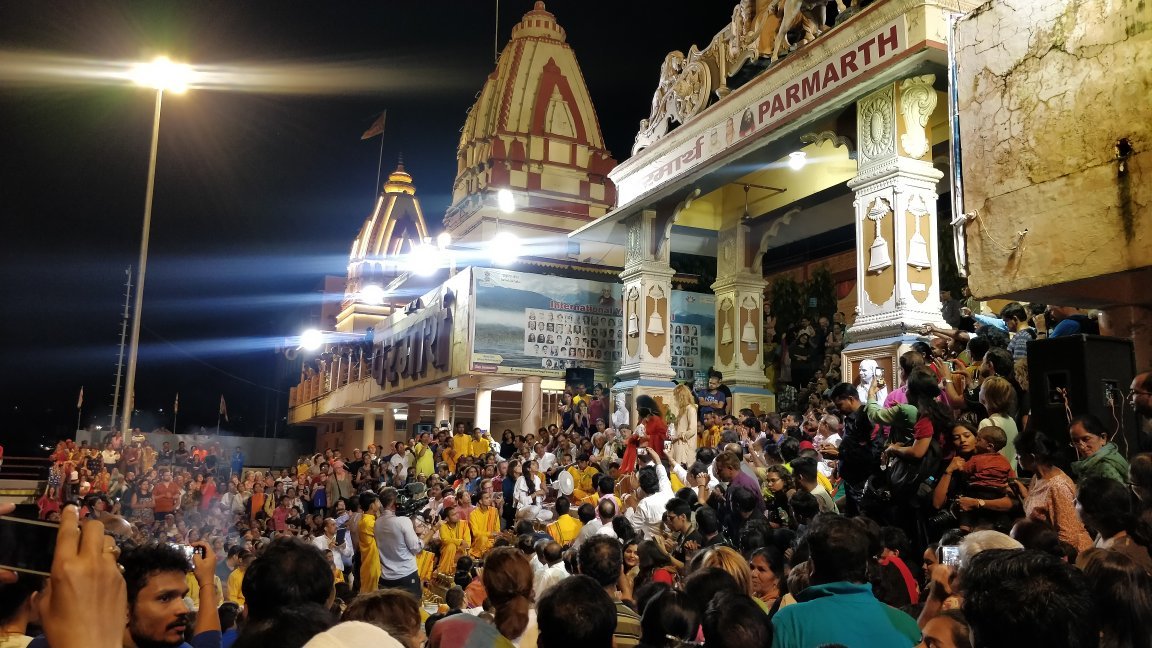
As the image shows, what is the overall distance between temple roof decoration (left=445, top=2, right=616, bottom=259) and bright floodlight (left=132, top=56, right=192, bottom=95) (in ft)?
52.5

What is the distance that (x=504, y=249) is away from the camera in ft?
92.0

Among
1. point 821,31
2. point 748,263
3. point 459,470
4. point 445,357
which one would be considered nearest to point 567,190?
point 445,357

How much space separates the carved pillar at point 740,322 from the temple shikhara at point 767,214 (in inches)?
2.3

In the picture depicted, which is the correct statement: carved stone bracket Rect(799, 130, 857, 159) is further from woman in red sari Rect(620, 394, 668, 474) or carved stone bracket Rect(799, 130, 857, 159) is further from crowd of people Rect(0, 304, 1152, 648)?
woman in red sari Rect(620, 394, 668, 474)

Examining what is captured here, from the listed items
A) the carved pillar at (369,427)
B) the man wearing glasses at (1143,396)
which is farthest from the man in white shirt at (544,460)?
the carved pillar at (369,427)

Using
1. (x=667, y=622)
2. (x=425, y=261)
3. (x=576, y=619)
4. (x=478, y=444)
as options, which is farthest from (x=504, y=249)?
(x=576, y=619)

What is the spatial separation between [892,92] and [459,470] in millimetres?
11763

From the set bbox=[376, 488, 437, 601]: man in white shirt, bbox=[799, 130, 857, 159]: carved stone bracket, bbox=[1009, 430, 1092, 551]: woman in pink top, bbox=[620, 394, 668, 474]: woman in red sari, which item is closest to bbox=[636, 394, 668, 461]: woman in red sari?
bbox=[620, 394, 668, 474]: woman in red sari

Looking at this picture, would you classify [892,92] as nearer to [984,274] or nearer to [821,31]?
[821,31]

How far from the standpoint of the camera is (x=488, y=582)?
4.52m

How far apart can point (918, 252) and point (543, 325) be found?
14.1 m

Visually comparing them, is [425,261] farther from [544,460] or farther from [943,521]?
[943,521]

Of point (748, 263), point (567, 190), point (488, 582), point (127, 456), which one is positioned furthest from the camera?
point (567, 190)

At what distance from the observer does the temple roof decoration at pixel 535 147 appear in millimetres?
33000
